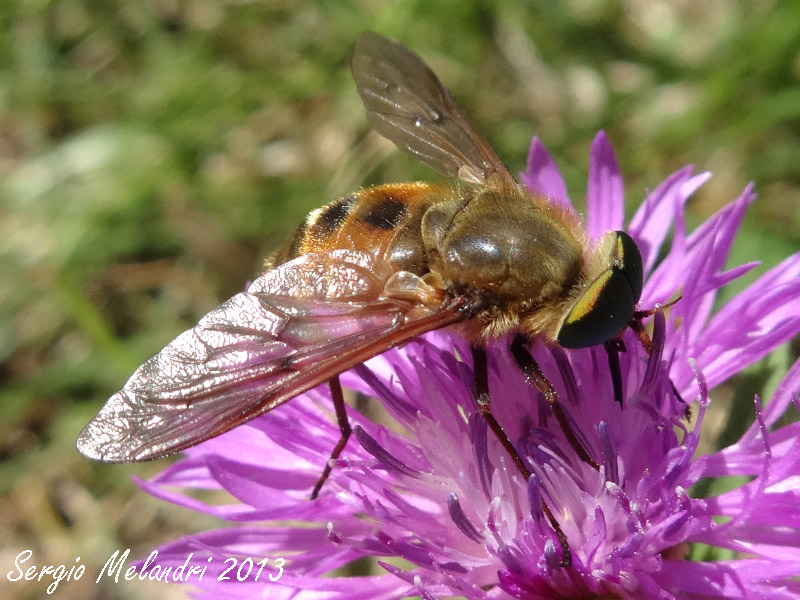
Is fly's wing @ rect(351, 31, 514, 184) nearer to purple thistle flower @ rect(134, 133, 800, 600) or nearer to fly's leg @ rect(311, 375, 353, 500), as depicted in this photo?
purple thistle flower @ rect(134, 133, 800, 600)

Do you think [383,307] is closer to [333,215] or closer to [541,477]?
[333,215]

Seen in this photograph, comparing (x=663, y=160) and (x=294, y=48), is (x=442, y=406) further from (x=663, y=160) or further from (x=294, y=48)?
(x=294, y=48)

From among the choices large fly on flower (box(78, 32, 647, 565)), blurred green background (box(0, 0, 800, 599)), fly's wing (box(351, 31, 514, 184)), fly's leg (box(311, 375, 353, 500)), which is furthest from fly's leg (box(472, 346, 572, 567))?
blurred green background (box(0, 0, 800, 599))

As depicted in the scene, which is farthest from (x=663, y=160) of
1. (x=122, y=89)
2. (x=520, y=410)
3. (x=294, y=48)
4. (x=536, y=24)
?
(x=122, y=89)

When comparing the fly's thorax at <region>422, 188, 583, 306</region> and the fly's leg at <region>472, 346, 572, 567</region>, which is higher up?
the fly's thorax at <region>422, 188, 583, 306</region>

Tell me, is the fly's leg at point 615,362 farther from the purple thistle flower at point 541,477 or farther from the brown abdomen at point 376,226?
the brown abdomen at point 376,226
